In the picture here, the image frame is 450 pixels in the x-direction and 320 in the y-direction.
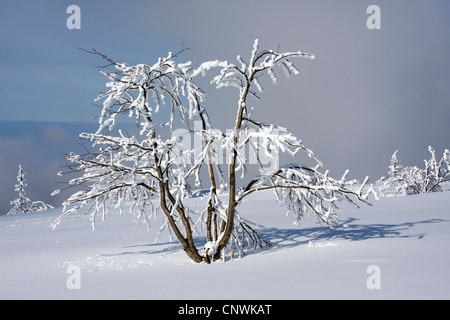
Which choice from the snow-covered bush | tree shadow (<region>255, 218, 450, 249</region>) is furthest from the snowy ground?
the snow-covered bush

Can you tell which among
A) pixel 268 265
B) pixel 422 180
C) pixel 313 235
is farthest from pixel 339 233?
pixel 422 180

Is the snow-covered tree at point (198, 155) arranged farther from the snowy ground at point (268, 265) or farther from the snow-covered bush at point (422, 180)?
the snow-covered bush at point (422, 180)

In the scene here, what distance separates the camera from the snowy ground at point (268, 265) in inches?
230

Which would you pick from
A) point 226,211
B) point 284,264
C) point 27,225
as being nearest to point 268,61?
point 226,211

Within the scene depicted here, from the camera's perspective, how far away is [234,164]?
30.2ft

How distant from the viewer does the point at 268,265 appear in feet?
25.6

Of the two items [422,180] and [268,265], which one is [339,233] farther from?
[422,180]

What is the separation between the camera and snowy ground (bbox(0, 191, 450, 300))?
584 centimetres

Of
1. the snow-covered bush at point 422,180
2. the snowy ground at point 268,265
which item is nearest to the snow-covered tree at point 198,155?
the snowy ground at point 268,265

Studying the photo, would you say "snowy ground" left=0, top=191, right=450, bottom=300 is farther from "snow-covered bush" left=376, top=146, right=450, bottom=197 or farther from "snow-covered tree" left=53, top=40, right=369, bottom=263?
"snow-covered bush" left=376, top=146, right=450, bottom=197

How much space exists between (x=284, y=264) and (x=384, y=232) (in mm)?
4414

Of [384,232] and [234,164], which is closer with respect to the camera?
[234,164]

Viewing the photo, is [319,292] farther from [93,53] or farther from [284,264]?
[93,53]
